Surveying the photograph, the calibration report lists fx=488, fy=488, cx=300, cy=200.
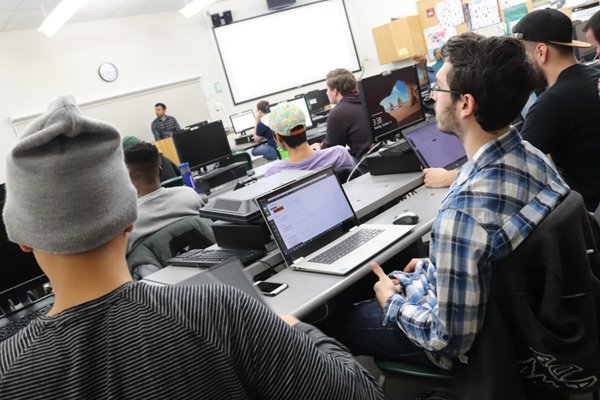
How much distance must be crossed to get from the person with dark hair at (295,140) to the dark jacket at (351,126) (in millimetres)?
885

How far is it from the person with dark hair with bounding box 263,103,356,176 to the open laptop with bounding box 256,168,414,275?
76 centimetres

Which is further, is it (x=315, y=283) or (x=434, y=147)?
(x=434, y=147)

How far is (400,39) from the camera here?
880 centimetres

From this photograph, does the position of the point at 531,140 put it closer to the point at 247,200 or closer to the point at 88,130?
the point at 247,200

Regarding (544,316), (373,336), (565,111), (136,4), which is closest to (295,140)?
(565,111)

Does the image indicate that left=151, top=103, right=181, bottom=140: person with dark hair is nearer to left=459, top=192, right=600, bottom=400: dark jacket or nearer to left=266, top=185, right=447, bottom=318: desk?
left=266, top=185, right=447, bottom=318: desk

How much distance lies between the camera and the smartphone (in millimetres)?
1605

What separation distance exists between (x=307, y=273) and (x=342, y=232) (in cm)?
34

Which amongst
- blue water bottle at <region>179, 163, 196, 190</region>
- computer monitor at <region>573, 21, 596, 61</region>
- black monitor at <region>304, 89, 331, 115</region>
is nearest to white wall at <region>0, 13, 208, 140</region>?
black monitor at <region>304, 89, 331, 115</region>

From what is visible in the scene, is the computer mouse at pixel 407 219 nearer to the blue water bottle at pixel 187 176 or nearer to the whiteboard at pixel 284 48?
the blue water bottle at pixel 187 176

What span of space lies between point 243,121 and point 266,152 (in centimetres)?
212

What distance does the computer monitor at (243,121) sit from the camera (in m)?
8.02

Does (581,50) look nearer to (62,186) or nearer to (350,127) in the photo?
(350,127)

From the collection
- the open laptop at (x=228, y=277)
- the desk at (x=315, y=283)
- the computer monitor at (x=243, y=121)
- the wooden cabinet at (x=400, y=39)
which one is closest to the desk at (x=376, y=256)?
the desk at (x=315, y=283)
